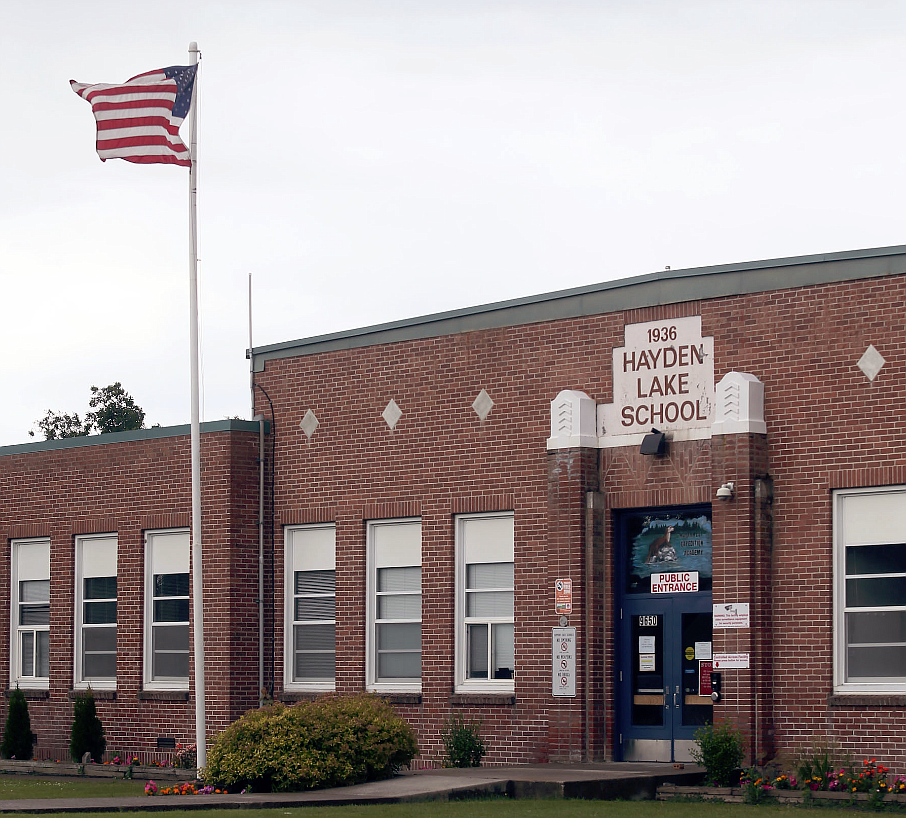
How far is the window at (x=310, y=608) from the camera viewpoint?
2605 cm

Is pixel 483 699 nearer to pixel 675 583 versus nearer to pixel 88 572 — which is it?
pixel 675 583

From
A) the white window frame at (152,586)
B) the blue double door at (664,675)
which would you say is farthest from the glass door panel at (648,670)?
the white window frame at (152,586)

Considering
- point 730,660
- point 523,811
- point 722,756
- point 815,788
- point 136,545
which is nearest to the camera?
point 523,811

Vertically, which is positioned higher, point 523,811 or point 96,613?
point 96,613

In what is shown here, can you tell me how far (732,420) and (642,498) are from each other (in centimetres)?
199

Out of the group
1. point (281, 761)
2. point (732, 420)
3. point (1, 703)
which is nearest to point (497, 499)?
point (732, 420)

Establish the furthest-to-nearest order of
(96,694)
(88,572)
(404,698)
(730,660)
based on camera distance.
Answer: (88,572) < (96,694) < (404,698) < (730,660)

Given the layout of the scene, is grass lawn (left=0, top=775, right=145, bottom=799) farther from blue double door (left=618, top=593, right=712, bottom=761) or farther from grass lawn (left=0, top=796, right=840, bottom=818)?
blue double door (left=618, top=593, right=712, bottom=761)

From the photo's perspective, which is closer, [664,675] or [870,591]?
[870,591]

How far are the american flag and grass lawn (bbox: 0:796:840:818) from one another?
30.1 ft

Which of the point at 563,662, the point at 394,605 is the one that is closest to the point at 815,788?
the point at 563,662

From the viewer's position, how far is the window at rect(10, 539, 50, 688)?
29.8m

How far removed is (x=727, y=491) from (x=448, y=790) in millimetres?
5320

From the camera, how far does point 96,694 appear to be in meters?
28.3
